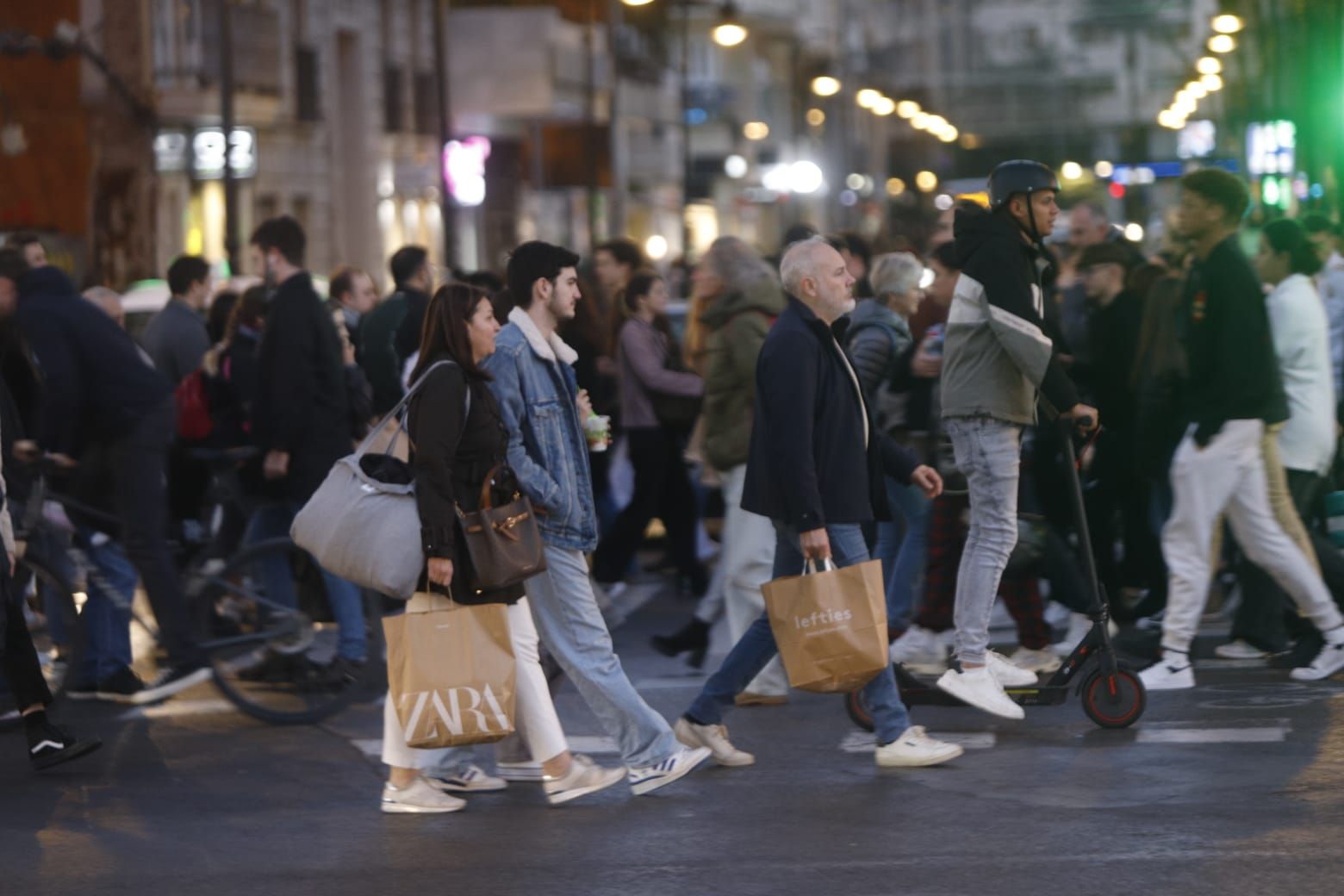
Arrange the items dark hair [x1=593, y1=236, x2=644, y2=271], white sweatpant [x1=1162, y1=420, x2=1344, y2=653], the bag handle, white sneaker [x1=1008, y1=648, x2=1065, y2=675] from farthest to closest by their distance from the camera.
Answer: dark hair [x1=593, y1=236, x2=644, y2=271], white sneaker [x1=1008, y1=648, x2=1065, y2=675], white sweatpant [x1=1162, y1=420, x2=1344, y2=653], the bag handle

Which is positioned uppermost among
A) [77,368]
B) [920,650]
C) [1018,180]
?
[1018,180]

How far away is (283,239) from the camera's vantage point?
10367mm

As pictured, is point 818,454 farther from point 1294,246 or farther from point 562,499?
point 1294,246

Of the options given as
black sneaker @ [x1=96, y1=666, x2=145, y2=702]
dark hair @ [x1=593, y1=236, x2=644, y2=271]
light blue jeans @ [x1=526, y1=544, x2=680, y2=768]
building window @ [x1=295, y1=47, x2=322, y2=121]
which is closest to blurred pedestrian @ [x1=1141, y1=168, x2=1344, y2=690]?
light blue jeans @ [x1=526, y1=544, x2=680, y2=768]

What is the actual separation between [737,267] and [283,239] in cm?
199

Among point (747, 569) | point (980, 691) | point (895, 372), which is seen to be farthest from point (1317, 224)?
point (980, 691)

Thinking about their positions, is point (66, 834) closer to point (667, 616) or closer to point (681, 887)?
point (681, 887)

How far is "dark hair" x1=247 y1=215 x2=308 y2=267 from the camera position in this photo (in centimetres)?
1038

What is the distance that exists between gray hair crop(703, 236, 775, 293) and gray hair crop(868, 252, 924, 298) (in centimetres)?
53

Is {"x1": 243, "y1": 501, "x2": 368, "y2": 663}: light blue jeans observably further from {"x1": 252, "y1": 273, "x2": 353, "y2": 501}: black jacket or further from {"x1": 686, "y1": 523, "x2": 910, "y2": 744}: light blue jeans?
{"x1": 686, "y1": 523, "x2": 910, "y2": 744}: light blue jeans

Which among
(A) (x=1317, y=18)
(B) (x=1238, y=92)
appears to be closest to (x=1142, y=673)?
(A) (x=1317, y=18)

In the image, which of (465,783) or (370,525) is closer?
(370,525)

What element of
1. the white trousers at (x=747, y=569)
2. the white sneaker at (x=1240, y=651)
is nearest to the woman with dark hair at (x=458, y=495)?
the white trousers at (x=747, y=569)

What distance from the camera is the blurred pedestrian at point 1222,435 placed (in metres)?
9.28
